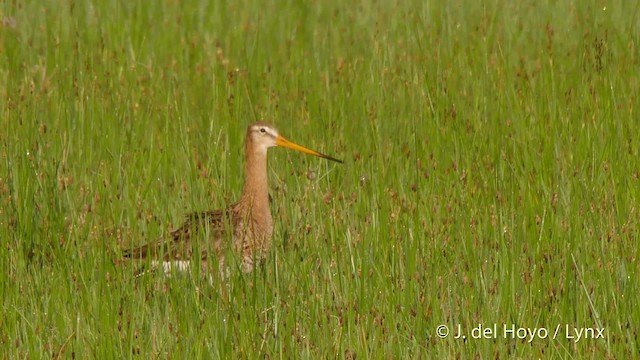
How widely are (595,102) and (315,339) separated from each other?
12.3 ft

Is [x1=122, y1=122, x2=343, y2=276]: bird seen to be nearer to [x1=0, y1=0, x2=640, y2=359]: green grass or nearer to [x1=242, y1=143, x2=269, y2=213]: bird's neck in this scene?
[x1=242, y1=143, x2=269, y2=213]: bird's neck

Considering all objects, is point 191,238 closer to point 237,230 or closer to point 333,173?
point 237,230

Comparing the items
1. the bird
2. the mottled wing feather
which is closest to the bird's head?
the bird

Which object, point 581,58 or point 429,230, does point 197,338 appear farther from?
point 581,58

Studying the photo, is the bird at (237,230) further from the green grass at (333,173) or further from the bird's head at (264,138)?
the green grass at (333,173)

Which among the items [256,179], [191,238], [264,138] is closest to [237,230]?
[256,179]

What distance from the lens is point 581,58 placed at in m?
9.51

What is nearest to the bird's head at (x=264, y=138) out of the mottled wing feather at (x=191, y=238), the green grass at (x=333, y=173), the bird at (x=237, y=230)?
the bird at (x=237, y=230)

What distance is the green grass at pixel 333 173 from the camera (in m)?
5.71

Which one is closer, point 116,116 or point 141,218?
point 141,218

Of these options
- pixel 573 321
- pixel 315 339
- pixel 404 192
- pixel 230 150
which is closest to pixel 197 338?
pixel 315 339

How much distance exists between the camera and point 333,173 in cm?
812

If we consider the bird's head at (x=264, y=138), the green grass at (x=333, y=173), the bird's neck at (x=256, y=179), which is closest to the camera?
the green grass at (x=333, y=173)

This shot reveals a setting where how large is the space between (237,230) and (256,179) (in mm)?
468
